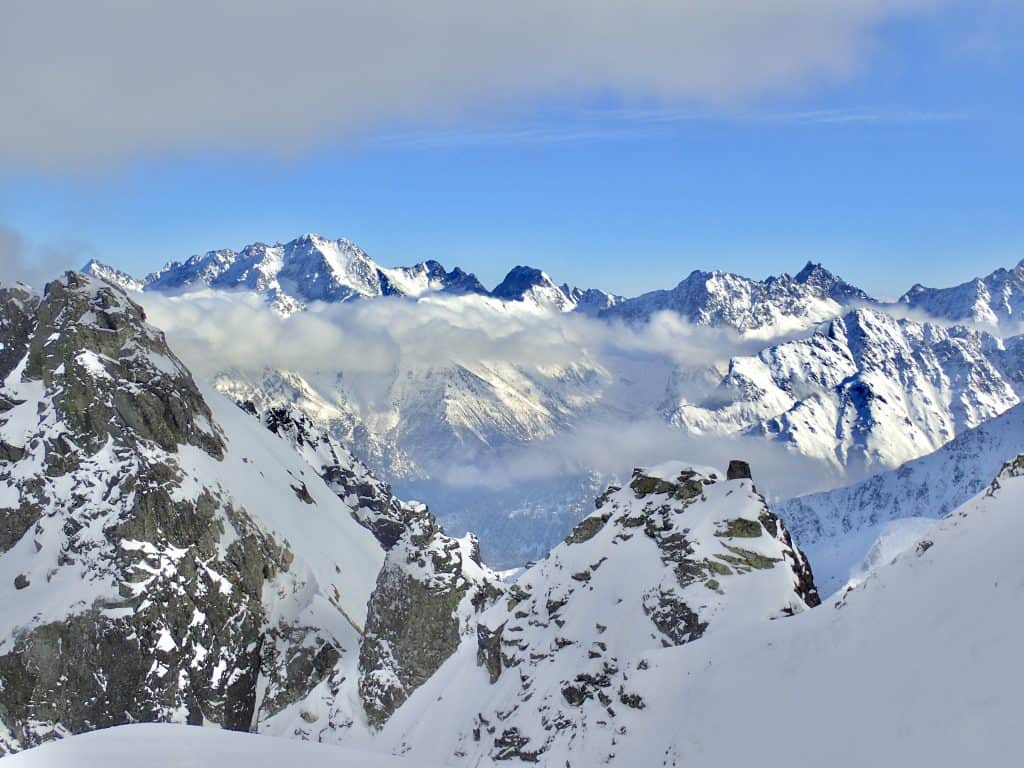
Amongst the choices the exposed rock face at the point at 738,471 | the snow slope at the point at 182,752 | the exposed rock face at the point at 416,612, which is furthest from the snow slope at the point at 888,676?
the exposed rock face at the point at 416,612

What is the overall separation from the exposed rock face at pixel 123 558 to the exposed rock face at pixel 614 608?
4391 centimetres

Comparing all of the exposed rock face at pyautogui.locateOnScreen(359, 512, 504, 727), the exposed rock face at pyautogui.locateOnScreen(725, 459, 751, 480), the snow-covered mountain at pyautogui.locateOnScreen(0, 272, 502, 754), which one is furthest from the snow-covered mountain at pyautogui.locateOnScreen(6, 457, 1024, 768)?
the snow-covered mountain at pyautogui.locateOnScreen(0, 272, 502, 754)

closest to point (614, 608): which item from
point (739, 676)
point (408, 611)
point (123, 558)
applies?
point (739, 676)

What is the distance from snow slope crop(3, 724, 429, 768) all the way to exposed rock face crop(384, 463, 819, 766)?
1259 inches

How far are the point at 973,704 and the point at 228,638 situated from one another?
109 meters

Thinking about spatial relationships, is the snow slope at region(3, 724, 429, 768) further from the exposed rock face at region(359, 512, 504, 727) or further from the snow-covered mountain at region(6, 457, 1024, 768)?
the exposed rock face at region(359, 512, 504, 727)

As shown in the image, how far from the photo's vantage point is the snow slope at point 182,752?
21500mm

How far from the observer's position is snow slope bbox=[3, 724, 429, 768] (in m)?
21.5

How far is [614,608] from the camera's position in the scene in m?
70.9

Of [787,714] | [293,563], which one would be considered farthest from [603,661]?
[293,563]

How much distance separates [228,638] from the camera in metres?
121

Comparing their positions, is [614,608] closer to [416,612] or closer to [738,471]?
[738,471]

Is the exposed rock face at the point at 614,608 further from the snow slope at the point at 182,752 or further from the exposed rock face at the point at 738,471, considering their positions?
the snow slope at the point at 182,752

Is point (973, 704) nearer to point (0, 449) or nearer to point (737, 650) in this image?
point (737, 650)
